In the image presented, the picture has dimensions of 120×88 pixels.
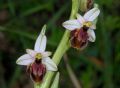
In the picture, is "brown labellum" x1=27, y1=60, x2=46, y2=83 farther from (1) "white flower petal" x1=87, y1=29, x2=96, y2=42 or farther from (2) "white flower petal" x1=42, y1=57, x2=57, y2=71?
(1) "white flower petal" x1=87, y1=29, x2=96, y2=42

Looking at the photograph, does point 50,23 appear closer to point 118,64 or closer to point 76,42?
point 118,64

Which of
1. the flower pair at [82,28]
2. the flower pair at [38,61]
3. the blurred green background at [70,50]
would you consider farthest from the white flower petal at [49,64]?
the blurred green background at [70,50]

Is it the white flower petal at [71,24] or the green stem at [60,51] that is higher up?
the white flower petal at [71,24]

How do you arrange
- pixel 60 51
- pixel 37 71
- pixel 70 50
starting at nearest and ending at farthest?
pixel 37 71 → pixel 60 51 → pixel 70 50

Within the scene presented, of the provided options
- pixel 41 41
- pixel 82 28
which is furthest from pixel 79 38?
pixel 41 41

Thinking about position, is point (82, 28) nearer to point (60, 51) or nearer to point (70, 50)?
point (60, 51)

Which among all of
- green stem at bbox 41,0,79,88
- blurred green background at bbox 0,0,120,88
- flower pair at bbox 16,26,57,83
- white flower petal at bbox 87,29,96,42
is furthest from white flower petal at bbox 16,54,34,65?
blurred green background at bbox 0,0,120,88

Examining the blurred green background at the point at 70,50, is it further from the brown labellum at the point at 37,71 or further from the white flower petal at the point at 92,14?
the brown labellum at the point at 37,71
